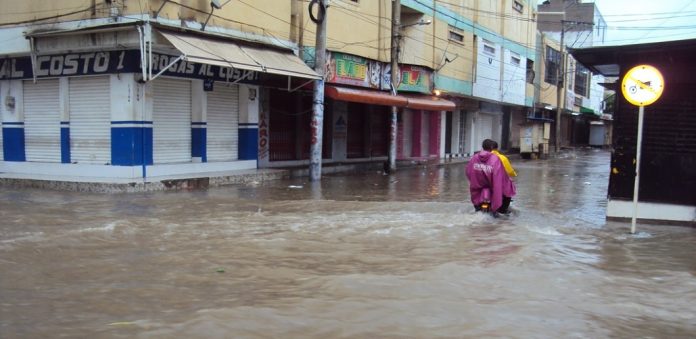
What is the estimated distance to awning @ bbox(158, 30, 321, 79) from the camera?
12.7 meters

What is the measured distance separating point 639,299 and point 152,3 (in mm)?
11295

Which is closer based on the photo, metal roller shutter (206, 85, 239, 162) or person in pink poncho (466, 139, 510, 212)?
person in pink poncho (466, 139, 510, 212)

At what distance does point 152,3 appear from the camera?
513 inches

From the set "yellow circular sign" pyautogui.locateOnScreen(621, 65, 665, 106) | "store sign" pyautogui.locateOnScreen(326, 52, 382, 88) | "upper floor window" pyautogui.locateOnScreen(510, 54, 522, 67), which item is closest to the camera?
"yellow circular sign" pyautogui.locateOnScreen(621, 65, 665, 106)

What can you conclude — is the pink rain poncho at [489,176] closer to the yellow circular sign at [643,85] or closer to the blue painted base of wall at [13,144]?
the yellow circular sign at [643,85]

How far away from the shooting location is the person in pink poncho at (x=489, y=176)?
980 centimetres

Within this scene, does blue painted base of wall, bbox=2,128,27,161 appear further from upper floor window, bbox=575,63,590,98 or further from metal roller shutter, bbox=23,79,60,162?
upper floor window, bbox=575,63,590,98

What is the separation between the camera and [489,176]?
387 inches

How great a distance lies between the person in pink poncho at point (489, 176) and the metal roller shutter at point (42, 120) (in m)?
10.8

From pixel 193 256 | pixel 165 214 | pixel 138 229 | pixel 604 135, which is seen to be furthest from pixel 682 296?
pixel 604 135

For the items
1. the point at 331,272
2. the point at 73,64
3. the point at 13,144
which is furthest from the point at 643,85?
the point at 13,144

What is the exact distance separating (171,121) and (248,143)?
113 inches

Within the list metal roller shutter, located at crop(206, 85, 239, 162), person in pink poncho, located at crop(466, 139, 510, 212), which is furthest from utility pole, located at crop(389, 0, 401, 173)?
person in pink poncho, located at crop(466, 139, 510, 212)

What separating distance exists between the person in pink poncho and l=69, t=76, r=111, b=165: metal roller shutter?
8814mm
